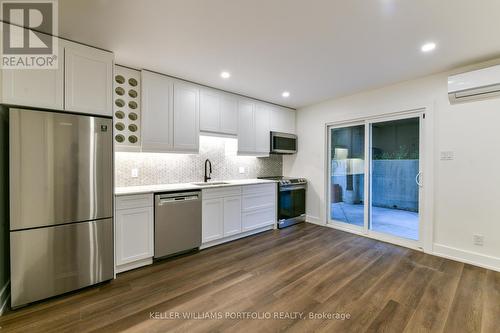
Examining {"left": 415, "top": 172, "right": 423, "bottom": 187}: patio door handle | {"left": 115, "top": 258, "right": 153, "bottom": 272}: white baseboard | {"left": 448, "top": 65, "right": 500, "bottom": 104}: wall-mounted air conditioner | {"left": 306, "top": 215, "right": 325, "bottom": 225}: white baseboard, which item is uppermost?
{"left": 448, "top": 65, "right": 500, "bottom": 104}: wall-mounted air conditioner

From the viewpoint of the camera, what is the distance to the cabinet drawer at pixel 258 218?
12.5 feet

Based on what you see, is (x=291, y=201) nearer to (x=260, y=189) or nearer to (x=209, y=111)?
(x=260, y=189)

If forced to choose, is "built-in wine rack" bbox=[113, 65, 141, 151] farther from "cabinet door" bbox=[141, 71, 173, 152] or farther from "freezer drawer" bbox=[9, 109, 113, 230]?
"freezer drawer" bbox=[9, 109, 113, 230]

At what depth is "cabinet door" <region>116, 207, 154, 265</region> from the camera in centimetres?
256

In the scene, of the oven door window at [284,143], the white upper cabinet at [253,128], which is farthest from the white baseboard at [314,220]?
the white upper cabinet at [253,128]

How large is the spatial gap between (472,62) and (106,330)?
188 inches

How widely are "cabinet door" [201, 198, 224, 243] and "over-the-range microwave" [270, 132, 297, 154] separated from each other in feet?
5.81

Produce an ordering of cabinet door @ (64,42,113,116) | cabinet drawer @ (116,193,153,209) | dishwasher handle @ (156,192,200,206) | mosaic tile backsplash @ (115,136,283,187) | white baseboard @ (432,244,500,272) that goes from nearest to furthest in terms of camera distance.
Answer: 1. cabinet door @ (64,42,113,116)
2. cabinet drawer @ (116,193,153,209)
3. white baseboard @ (432,244,500,272)
4. dishwasher handle @ (156,192,200,206)
5. mosaic tile backsplash @ (115,136,283,187)

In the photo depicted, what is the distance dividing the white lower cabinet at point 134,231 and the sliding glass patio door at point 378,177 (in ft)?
11.3

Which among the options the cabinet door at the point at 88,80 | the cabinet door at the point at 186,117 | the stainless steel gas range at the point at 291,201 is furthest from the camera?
the stainless steel gas range at the point at 291,201

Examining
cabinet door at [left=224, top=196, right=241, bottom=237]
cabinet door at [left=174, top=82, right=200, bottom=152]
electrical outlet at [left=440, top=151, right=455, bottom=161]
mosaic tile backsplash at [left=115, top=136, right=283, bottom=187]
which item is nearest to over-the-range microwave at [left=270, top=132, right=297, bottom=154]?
mosaic tile backsplash at [left=115, top=136, right=283, bottom=187]

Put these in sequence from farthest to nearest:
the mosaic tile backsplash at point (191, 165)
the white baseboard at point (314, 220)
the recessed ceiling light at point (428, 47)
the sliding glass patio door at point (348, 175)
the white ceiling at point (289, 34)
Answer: the white baseboard at point (314, 220) → the sliding glass patio door at point (348, 175) → the mosaic tile backsplash at point (191, 165) → the recessed ceiling light at point (428, 47) → the white ceiling at point (289, 34)

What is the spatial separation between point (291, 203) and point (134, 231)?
2948 millimetres

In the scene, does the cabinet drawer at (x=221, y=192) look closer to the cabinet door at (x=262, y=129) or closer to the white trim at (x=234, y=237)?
the white trim at (x=234, y=237)
